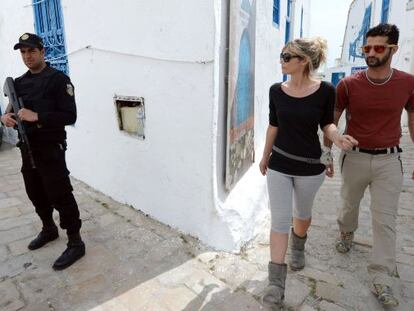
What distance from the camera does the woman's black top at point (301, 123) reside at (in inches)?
94.7

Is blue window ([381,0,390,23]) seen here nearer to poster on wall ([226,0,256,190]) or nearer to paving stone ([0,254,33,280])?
poster on wall ([226,0,256,190])

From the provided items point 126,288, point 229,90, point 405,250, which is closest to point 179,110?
point 229,90

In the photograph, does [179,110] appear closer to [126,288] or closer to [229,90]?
[229,90]

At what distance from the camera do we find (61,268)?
2.90 m

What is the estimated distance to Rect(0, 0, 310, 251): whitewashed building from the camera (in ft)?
9.52

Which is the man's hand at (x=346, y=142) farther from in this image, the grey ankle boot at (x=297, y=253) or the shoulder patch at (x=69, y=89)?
the shoulder patch at (x=69, y=89)

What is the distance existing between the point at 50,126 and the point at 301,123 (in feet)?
6.40

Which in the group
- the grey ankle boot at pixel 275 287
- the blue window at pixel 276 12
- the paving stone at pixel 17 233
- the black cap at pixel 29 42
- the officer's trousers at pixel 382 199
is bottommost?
the paving stone at pixel 17 233

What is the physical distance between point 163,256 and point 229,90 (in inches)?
61.9

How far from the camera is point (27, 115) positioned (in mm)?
2684

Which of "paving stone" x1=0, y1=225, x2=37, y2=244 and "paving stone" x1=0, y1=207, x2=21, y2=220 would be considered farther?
"paving stone" x1=0, y1=207, x2=21, y2=220

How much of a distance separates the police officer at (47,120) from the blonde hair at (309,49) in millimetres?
1827

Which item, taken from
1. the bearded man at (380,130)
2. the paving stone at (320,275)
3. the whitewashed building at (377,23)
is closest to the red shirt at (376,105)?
the bearded man at (380,130)

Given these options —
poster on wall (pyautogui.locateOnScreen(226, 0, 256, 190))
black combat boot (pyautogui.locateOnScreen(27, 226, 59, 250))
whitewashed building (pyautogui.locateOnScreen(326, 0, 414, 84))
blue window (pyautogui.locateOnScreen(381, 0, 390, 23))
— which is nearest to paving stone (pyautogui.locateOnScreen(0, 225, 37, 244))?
black combat boot (pyautogui.locateOnScreen(27, 226, 59, 250))
